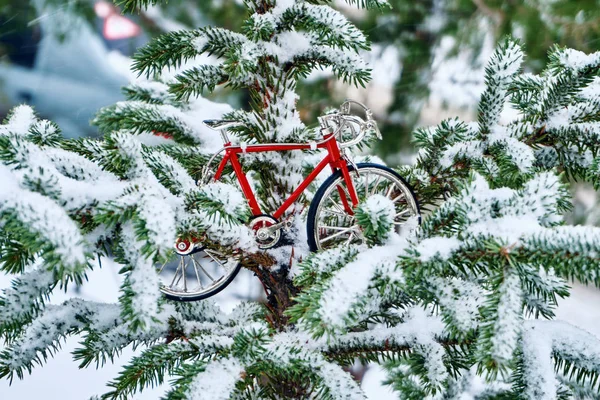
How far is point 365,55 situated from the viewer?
256 cm

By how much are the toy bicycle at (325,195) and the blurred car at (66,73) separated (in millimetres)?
2359

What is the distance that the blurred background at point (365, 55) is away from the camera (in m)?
2.22

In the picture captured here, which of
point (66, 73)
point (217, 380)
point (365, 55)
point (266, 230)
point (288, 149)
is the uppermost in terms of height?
point (66, 73)

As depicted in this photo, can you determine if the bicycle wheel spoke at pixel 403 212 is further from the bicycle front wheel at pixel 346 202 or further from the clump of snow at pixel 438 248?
the clump of snow at pixel 438 248

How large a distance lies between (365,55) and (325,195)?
6.14ft

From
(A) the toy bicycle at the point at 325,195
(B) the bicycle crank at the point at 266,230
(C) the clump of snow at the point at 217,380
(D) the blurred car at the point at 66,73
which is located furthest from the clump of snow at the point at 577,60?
(D) the blurred car at the point at 66,73

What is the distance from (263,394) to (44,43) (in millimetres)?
2803

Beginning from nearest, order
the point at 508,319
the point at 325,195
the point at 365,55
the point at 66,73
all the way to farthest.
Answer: the point at 508,319, the point at 325,195, the point at 365,55, the point at 66,73

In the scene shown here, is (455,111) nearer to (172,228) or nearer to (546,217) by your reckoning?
(546,217)

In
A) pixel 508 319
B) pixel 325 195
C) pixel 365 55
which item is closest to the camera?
pixel 508 319

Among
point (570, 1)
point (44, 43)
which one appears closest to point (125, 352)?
point (44, 43)

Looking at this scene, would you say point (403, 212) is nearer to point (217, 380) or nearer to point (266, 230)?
point (266, 230)

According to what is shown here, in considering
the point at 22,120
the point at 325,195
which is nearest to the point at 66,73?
the point at 22,120

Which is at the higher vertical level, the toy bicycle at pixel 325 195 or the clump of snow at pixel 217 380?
the toy bicycle at pixel 325 195
